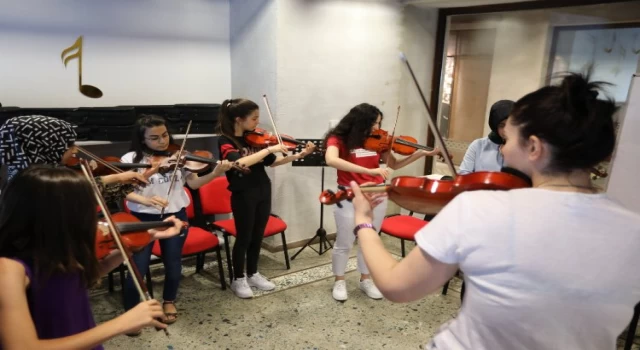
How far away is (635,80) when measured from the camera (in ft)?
9.05

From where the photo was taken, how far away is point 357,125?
9.87 feet

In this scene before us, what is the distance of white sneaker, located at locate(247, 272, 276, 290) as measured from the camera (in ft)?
10.9

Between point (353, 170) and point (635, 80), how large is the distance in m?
1.84

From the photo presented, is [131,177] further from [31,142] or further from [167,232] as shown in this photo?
[167,232]

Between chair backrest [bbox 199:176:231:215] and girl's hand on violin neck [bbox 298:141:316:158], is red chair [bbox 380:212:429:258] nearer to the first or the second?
girl's hand on violin neck [bbox 298:141:316:158]

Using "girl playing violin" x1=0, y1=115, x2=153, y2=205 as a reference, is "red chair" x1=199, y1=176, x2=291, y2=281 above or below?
below

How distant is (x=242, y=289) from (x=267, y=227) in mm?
497

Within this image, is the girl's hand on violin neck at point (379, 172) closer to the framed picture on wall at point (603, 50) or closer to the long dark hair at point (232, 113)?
the long dark hair at point (232, 113)

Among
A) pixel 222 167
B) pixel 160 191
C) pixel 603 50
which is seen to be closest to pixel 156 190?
pixel 160 191

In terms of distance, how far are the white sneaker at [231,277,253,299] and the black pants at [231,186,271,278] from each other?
0.04 m

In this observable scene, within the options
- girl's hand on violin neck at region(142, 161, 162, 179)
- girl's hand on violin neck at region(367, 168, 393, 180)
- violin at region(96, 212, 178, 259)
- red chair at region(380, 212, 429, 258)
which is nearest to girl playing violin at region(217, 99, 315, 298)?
girl's hand on violin neck at region(142, 161, 162, 179)

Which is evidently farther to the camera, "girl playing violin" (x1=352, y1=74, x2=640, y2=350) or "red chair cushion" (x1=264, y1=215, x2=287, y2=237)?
"red chair cushion" (x1=264, y1=215, x2=287, y2=237)

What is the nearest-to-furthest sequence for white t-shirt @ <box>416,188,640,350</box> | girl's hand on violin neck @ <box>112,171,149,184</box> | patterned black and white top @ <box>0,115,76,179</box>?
white t-shirt @ <box>416,188,640,350</box> → patterned black and white top @ <box>0,115,76,179</box> → girl's hand on violin neck @ <box>112,171,149,184</box>

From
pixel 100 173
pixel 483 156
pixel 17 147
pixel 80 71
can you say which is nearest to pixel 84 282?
pixel 17 147
